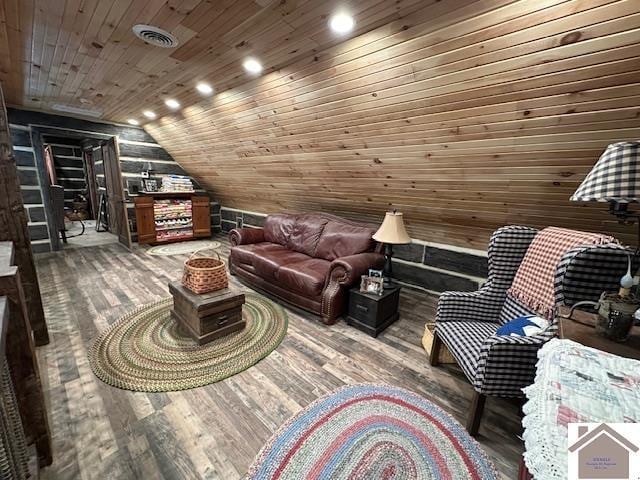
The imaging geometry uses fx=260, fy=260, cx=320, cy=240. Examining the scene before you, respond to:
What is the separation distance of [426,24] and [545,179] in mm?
1417

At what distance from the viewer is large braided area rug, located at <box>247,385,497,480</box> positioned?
47.3 inches

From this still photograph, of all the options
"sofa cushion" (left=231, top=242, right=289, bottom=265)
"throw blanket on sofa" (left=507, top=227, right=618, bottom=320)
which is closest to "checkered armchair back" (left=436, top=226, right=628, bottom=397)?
"throw blanket on sofa" (left=507, top=227, right=618, bottom=320)

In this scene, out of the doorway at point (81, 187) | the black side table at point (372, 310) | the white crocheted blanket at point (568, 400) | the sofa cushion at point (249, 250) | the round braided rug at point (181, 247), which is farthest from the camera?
the round braided rug at point (181, 247)

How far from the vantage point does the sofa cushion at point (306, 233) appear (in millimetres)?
3344

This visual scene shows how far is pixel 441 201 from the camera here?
264 centimetres

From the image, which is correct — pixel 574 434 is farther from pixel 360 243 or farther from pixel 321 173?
pixel 321 173

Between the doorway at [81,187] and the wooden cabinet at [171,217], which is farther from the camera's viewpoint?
the wooden cabinet at [171,217]

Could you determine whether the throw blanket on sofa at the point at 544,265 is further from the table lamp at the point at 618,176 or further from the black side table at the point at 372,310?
the black side table at the point at 372,310

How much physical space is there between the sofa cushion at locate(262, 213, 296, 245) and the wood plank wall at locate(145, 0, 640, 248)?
2.12 feet

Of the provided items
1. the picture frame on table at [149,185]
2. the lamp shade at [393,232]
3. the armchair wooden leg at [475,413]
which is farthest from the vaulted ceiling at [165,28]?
the picture frame on table at [149,185]

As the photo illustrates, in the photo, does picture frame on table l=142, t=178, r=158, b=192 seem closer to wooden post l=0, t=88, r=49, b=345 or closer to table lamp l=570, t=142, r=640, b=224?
wooden post l=0, t=88, r=49, b=345

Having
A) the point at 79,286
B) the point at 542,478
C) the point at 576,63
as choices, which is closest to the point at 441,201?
the point at 576,63

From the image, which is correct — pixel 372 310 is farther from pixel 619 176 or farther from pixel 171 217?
pixel 171 217

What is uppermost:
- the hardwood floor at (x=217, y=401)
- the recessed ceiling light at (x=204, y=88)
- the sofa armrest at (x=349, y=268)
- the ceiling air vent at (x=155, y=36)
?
the ceiling air vent at (x=155, y=36)
